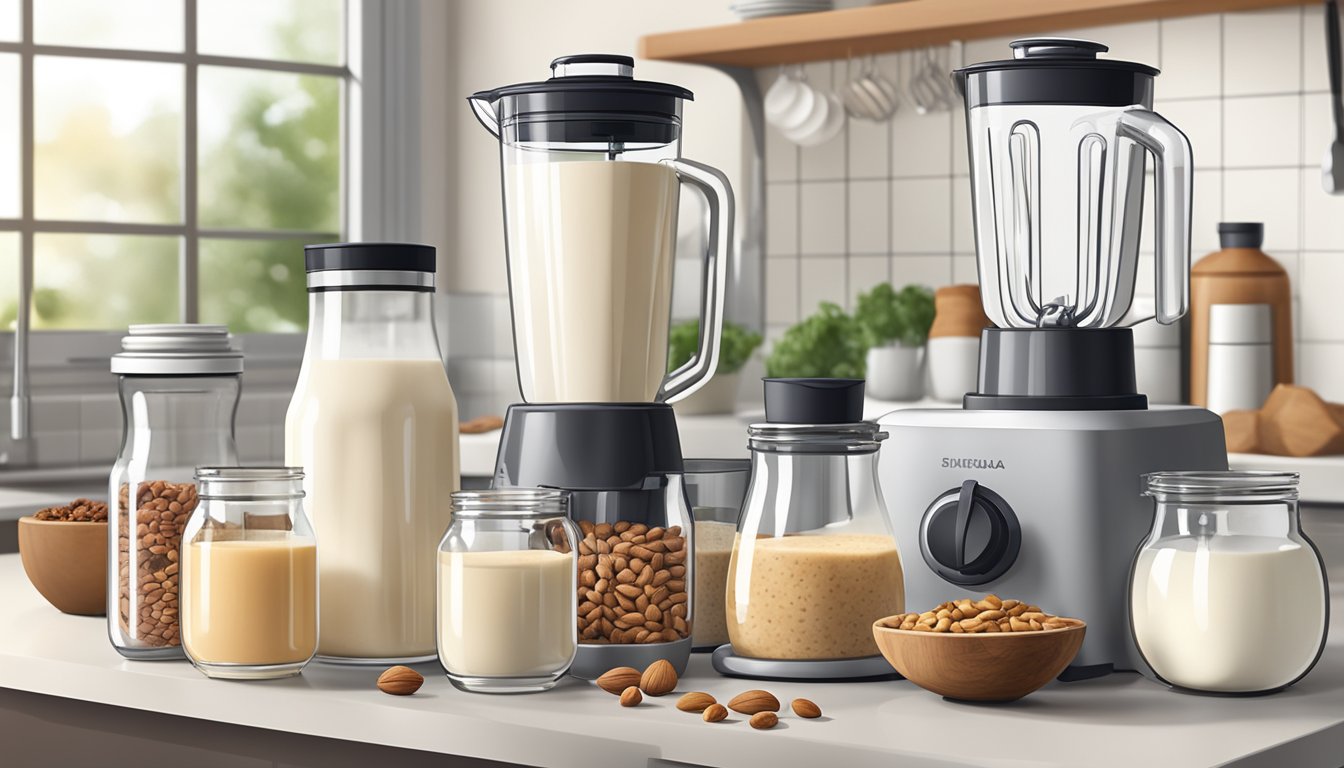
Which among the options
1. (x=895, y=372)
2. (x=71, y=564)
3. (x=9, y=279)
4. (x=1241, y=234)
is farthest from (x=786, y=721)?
(x=9, y=279)

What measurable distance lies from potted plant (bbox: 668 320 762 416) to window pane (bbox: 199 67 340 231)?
115cm

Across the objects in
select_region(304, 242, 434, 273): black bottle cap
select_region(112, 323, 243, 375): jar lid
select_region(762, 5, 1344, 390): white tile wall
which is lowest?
select_region(112, 323, 243, 375): jar lid

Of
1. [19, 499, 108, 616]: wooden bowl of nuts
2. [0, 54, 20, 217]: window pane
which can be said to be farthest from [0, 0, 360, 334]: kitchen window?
[19, 499, 108, 616]: wooden bowl of nuts

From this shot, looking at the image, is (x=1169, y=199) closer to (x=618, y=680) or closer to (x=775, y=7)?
(x=618, y=680)

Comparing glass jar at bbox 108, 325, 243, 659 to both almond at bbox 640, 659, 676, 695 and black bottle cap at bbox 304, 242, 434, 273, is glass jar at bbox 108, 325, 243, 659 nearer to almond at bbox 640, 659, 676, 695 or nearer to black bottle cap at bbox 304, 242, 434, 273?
black bottle cap at bbox 304, 242, 434, 273

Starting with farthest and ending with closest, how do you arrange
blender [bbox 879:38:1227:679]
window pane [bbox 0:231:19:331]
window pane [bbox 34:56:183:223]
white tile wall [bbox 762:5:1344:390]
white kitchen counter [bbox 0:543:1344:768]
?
1. window pane [bbox 34:56:183:223]
2. window pane [bbox 0:231:19:331]
3. white tile wall [bbox 762:5:1344:390]
4. blender [bbox 879:38:1227:679]
5. white kitchen counter [bbox 0:543:1344:768]

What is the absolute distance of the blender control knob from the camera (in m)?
0.99

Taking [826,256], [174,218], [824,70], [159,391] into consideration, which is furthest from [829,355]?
[159,391]

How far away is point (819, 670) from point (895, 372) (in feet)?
6.96

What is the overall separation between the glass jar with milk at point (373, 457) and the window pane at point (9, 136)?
2630mm

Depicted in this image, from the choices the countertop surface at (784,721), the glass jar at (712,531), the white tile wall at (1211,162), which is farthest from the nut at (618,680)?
the white tile wall at (1211,162)

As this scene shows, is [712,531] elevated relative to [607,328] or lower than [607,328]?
lower

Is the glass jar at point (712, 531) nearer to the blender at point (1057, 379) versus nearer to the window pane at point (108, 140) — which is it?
the blender at point (1057, 379)

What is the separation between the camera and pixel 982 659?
0.85 m
